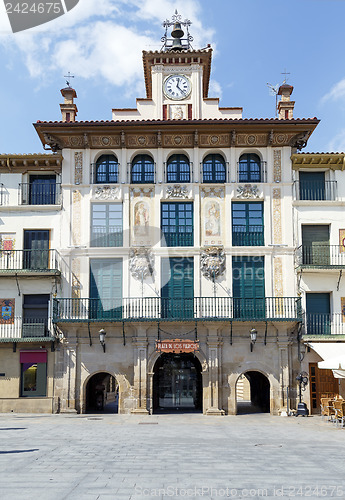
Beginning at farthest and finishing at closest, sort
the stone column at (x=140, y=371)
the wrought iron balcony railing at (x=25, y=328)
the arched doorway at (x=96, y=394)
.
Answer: the arched doorway at (x=96, y=394) < the wrought iron balcony railing at (x=25, y=328) < the stone column at (x=140, y=371)

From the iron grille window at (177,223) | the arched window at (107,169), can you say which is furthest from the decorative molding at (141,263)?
the arched window at (107,169)

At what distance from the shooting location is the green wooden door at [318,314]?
24.8m

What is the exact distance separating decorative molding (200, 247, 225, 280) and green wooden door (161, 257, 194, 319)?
0.57m

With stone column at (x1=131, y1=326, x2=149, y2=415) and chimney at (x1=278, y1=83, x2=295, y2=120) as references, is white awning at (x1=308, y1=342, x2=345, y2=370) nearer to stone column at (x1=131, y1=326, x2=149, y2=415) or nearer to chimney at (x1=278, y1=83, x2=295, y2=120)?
stone column at (x1=131, y1=326, x2=149, y2=415)

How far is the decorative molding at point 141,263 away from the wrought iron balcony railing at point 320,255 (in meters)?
6.58

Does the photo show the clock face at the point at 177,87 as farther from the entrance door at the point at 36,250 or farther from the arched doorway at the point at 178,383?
the arched doorway at the point at 178,383

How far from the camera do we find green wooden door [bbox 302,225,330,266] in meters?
25.3

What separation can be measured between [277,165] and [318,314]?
7.02m

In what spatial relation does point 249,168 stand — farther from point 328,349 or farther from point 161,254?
point 328,349

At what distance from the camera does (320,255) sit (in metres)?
25.5

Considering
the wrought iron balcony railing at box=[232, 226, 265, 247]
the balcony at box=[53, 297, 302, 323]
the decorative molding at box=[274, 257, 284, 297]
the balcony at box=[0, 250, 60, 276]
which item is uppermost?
the wrought iron balcony railing at box=[232, 226, 265, 247]

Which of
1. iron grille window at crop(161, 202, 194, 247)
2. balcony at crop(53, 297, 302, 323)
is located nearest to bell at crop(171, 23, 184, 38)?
iron grille window at crop(161, 202, 194, 247)

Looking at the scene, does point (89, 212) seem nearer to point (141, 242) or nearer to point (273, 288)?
point (141, 242)

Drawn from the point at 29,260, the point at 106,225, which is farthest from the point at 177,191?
the point at 29,260
